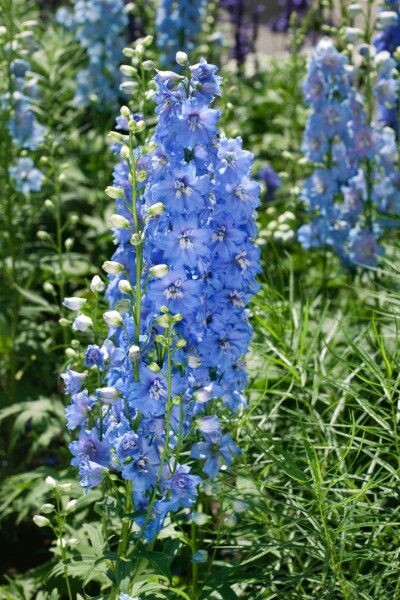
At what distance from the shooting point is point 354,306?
13.3 ft

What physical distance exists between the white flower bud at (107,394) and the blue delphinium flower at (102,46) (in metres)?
3.96

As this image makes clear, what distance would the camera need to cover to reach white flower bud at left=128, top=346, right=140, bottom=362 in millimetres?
2311

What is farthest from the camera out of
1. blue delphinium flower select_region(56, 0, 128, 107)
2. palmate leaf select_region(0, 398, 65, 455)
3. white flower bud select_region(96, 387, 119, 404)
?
blue delphinium flower select_region(56, 0, 128, 107)

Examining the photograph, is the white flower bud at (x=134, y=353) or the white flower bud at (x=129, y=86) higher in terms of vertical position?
the white flower bud at (x=129, y=86)

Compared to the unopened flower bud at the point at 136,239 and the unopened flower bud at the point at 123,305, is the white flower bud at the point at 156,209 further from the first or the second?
the unopened flower bud at the point at 123,305

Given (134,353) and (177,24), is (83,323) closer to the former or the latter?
(134,353)

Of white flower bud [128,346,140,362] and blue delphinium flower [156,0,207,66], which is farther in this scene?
blue delphinium flower [156,0,207,66]

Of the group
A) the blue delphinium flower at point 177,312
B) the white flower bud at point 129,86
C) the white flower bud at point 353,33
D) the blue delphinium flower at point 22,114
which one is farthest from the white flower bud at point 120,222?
the blue delphinium flower at point 22,114

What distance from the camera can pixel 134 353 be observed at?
2312 millimetres

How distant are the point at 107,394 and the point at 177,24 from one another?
4418 millimetres

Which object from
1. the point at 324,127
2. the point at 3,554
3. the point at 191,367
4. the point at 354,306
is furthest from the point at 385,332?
the point at 3,554

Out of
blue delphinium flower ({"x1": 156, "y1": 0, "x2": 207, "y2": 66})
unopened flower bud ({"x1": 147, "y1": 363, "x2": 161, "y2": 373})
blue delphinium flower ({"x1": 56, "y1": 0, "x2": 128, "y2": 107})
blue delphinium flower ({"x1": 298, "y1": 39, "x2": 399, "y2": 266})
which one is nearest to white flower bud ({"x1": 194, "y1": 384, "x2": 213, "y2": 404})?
unopened flower bud ({"x1": 147, "y1": 363, "x2": 161, "y2": 373})

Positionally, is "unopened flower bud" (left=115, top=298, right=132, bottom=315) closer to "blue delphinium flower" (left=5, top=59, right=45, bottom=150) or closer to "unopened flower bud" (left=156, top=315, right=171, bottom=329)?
"unopened flower bud" (left=156, top=315, right=171, bottom=329)

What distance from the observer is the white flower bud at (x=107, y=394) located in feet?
7.86
